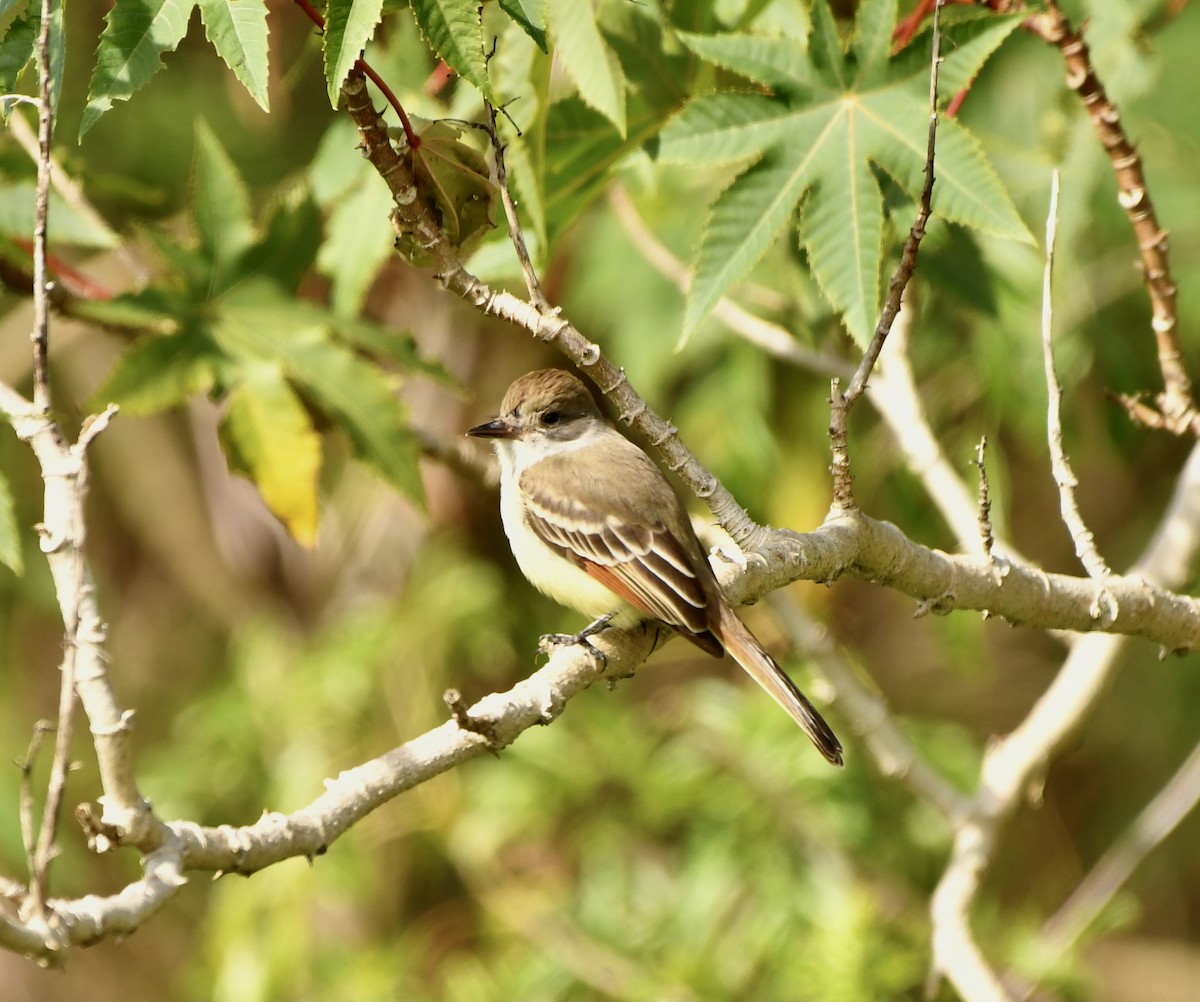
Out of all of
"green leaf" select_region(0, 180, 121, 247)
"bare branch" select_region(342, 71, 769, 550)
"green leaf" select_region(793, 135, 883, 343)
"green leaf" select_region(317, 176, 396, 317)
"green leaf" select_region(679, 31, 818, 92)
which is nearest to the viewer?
"bare branch" select_region(342, 71, 769, 550)

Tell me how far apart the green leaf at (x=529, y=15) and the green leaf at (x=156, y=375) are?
6.20 ft

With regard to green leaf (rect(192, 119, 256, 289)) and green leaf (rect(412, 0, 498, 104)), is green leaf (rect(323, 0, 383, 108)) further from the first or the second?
green leaf (rect(192, 119, 256, 289))

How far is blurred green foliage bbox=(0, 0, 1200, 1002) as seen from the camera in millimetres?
4375

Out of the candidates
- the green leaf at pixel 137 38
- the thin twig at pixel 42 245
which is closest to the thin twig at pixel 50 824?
the thin twig at pixel 42 245

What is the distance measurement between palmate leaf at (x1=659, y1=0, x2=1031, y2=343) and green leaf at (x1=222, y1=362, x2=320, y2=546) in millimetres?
1356

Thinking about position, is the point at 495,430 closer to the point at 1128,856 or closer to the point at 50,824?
the point at 1128,856

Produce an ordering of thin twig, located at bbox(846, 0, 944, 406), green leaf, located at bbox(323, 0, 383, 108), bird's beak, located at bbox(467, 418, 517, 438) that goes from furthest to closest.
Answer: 1. bird's beak, located at bbox(467, 418, 517, 438)
2. thin twig, located at bbox(846, 0, 944, 406)
3. green leaf, located at bbox(323, 0, 383, 108)

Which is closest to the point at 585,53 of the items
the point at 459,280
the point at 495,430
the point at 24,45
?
the point at 459,280

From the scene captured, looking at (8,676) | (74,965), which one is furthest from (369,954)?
(74,965)

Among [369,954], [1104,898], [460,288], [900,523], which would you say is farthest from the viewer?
[369,954]

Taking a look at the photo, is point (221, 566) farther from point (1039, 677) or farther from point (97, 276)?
point (1039, 677)

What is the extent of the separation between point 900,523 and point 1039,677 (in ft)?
10.4

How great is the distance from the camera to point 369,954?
628 centimetres

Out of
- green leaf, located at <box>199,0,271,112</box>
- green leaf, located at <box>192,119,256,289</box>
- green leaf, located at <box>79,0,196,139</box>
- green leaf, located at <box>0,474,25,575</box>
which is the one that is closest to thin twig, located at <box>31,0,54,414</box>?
green leaf, located at <box>79,0,196,139</box>
